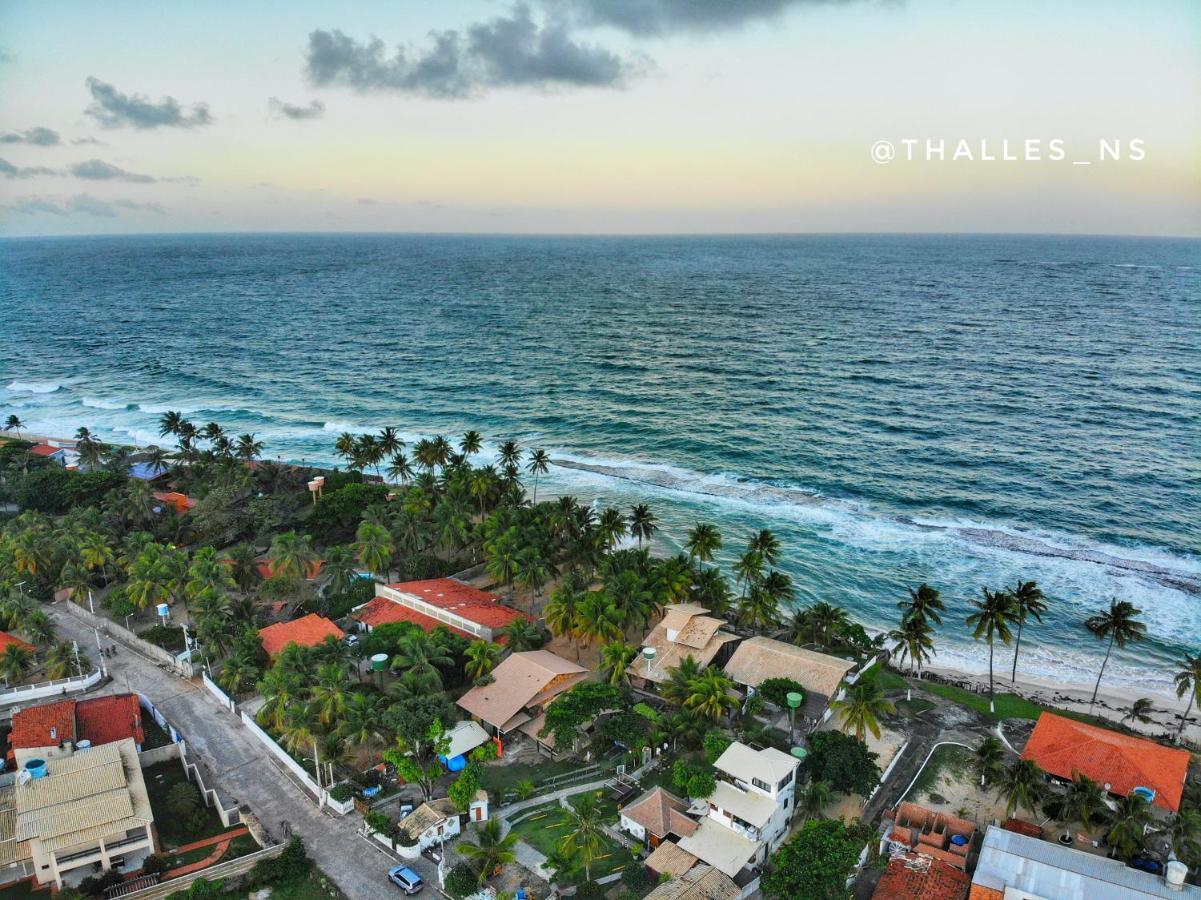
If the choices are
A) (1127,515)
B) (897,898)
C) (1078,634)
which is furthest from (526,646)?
(1127,515)

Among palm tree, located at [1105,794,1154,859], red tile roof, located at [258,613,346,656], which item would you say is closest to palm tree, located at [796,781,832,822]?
palm tree, located at [1105,794,1154,859]

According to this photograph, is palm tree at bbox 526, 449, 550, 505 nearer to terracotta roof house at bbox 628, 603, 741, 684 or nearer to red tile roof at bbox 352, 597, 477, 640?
red tile roof at bbox 352, 597, 477, 640

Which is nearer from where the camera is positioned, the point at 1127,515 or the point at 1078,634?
the point at 1078,634

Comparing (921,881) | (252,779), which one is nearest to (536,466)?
(252,779)

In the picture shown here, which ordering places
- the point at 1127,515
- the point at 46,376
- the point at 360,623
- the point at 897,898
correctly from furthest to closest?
the point at 46,376
the point at 1127,515
the point at 360,623
the point at 897,898

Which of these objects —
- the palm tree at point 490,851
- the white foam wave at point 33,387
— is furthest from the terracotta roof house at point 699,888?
the white foam wave at point 33,387

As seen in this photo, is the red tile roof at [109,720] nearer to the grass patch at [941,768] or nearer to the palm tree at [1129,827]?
the grass patch at [941,768]

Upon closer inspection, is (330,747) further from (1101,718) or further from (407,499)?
(1101,718)
